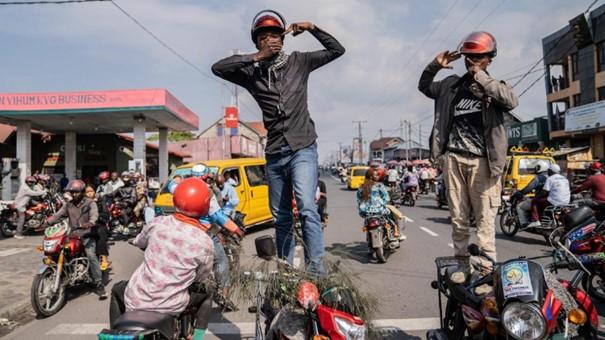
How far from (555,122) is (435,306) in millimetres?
32849

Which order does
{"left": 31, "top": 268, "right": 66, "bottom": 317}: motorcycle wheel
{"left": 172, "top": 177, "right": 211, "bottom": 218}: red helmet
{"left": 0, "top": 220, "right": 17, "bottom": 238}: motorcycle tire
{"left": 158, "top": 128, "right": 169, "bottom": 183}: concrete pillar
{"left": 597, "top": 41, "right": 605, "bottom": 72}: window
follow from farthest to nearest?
{"left": 597, "top": 41, "right": 605, "bottom": 72}: window → {"left": 158, "top": 128, "right": 169, "bottom": 183}: concrete pillar → {"left": 0, "top": 220, "right": 17, "bottom": 238}: motorcycle tire → {"left": 31, "top": 268, "right": 66, "bottom": 317}: motorcycle wheel → {"left": 172, "top": 177, "right": 211, "bottom": 218}: red helmet

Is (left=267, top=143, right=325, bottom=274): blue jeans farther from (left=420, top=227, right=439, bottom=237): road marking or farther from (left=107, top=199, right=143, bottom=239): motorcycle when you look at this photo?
(left=107, top=199, right=143, bottom=239): motorcycle

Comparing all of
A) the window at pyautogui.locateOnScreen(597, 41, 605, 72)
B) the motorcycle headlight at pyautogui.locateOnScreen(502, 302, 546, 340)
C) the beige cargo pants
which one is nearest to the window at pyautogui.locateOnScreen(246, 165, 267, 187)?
the beige cargo pants

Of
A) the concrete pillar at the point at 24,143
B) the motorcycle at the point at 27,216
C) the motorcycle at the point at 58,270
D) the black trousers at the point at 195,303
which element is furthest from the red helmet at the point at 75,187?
the concrete pillar at the point at 24,143

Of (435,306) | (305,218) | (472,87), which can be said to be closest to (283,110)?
(305,218)

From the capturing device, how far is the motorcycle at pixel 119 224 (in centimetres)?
1161

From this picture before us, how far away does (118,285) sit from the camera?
290cm

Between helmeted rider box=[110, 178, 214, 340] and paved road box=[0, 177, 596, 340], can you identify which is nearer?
helmeted rider box=[110, 178, 214, 340]

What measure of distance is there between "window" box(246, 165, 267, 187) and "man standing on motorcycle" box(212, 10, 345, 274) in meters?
8.55

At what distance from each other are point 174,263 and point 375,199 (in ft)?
17.8

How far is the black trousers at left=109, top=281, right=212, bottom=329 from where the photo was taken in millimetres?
2818

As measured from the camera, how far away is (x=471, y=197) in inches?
130

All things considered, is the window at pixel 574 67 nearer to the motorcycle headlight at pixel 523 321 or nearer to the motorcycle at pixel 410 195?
the motorcycle at pixel 410 195

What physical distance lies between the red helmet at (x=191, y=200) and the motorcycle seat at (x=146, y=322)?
2.04ft
